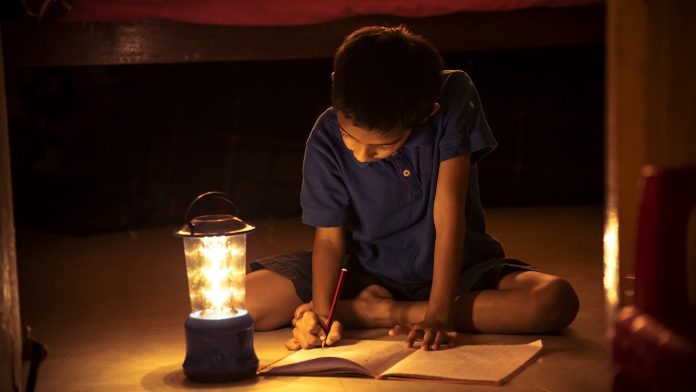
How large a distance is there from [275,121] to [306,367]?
6.37 feet

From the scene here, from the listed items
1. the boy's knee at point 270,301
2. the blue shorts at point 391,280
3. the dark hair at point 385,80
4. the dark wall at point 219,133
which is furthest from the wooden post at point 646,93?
the dark wall at point 219,133

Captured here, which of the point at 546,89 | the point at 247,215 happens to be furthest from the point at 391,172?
the point at 546,89

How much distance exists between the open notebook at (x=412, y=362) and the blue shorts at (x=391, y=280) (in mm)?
229

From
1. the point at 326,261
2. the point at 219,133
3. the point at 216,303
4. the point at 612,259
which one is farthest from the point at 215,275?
the point at 219,133

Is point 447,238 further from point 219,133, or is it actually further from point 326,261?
point 219,133

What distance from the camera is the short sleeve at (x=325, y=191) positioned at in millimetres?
1899

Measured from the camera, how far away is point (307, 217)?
1918 millimetres

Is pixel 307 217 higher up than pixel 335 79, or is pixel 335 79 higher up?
pixel 335 79

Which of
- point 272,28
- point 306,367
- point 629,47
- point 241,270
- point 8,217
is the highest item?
point 272,28

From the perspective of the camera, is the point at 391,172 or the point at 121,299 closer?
the point at 391,172

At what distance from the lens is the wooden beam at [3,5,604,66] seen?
2.49m

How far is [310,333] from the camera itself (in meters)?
1.75

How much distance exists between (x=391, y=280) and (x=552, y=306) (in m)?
0.33

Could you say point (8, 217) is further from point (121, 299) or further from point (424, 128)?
point (121, 299)
